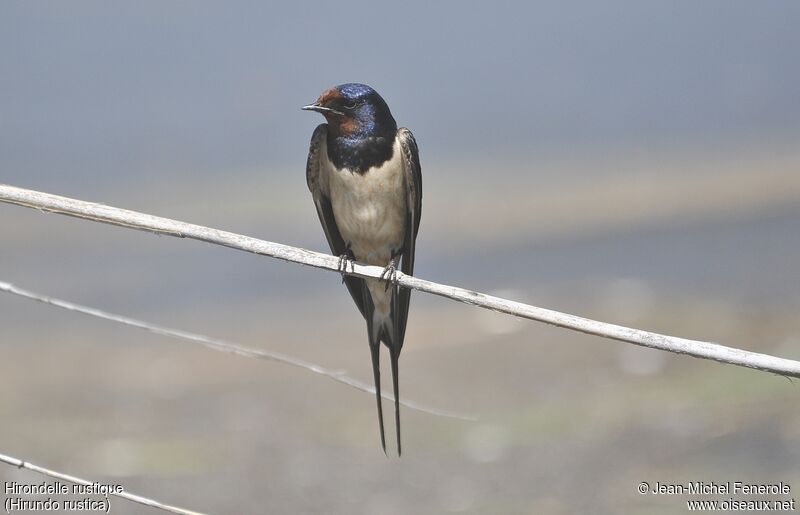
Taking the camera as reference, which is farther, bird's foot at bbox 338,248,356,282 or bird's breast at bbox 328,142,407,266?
bird's breast at bbox 328,142,407,266

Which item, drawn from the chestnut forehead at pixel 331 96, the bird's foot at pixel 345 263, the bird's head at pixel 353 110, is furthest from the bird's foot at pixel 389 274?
the chestnut forehead at pixel 331 96

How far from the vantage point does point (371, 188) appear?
17.1 ft

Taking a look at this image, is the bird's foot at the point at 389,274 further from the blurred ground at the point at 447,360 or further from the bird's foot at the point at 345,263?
the blurred ground at the point at 447,360

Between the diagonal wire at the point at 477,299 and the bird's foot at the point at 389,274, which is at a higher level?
the diagonal wire at the point at 477,299

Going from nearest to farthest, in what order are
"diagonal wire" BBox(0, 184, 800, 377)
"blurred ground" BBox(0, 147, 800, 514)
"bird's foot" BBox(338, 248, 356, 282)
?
"diagonal wire" BBox(0, 184, 800, 377) < "bird's foot" BBox(338, 248, 356, 282) < "blurred ground" BBox(0, 147, 800, 514)

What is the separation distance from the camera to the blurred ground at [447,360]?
6887mm

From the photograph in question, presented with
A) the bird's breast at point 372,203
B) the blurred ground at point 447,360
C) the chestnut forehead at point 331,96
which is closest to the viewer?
the chestnut forehead at point 331,96

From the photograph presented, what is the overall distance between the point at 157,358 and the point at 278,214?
224 inches

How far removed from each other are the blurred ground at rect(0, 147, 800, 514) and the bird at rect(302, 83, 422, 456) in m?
1.71

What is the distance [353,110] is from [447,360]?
4491 mm

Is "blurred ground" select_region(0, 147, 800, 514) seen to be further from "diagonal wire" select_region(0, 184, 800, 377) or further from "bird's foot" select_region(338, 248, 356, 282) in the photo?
"diagonal wire" select_region(0, 184, 800, 377)

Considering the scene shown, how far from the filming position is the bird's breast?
5203 mm

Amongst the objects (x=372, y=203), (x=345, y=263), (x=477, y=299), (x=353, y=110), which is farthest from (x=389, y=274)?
(x=477, y=299)

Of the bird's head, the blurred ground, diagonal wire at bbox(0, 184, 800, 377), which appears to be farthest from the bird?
the blurred ground
